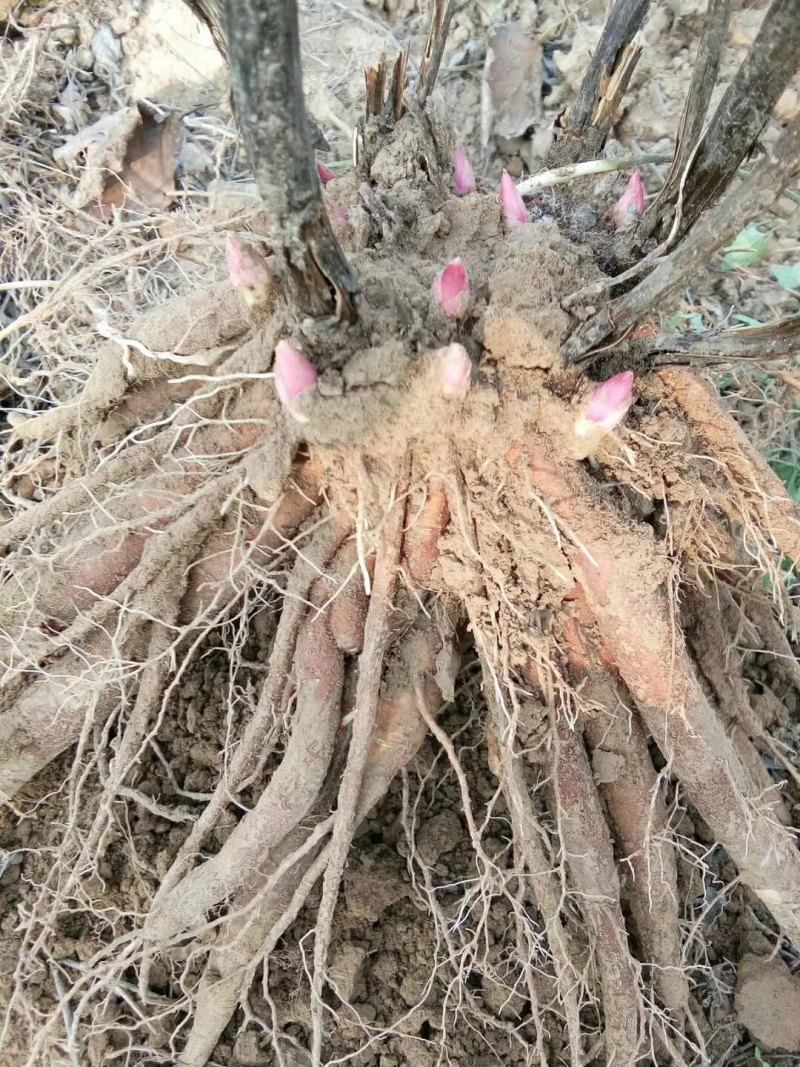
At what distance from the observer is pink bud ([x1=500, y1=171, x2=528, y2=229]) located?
3.57ft

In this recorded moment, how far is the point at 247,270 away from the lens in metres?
0.96

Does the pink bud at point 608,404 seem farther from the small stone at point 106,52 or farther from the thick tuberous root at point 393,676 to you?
the small stone at point 106,52

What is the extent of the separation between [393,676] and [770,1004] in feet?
2.72

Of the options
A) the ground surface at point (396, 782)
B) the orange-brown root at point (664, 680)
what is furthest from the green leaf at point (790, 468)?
the orange-brown root at point (664, 680)

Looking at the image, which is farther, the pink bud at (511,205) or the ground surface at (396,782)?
the ground surface at (396,782)

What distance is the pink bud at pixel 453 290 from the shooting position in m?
0.93

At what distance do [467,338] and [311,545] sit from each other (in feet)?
1.23

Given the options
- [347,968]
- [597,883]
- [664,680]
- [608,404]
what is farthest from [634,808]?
[608,404]

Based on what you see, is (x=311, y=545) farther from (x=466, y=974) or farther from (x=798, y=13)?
(x=798, y=13)

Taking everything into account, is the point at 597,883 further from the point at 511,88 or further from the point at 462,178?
the point at 511,88

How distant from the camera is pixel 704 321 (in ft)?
5.58

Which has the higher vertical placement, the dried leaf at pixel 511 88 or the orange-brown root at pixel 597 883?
the dried leaf at pixel 511 88

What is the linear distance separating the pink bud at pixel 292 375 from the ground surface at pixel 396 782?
39 cm

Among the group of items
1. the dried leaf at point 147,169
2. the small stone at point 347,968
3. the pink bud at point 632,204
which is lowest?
the small stone at point 347,968
